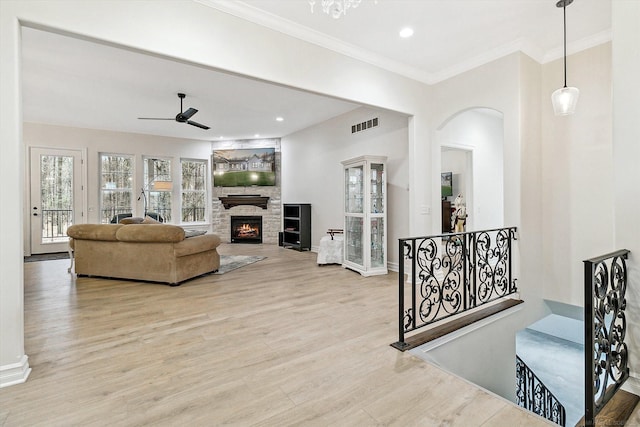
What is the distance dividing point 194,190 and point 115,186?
1.94 metres

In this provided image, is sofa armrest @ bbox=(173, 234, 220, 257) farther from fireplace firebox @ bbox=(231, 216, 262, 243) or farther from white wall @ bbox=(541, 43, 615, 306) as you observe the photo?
white wall @ bbox=(541, 43, 615, 306)

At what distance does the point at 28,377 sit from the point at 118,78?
416 centimetres

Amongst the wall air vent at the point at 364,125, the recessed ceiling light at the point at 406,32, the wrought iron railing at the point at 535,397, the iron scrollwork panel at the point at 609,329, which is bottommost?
the wrought iron railing at the point at 535,397

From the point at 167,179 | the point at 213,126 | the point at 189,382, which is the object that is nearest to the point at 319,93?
the point at 189,382

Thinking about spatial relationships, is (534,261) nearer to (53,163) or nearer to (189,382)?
(189,382)

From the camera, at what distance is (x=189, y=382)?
6.55ft

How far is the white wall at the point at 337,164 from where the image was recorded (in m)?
5.20

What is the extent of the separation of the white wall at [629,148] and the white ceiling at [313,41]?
107 centimetres

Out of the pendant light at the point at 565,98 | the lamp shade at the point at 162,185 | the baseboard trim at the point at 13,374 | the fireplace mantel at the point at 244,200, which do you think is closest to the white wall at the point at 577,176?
the pendant light at the point at 565,98

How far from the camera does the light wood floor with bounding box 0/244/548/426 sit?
171 centimetres

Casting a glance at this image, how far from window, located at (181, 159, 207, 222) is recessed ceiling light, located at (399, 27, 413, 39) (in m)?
7.10

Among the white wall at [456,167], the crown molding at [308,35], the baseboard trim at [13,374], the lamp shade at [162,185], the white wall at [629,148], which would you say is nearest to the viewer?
the baseboard trim at [13,374]

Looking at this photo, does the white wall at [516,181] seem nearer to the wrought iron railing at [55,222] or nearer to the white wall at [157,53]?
the white wall at [157,53]

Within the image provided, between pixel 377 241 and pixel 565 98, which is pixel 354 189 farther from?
pixel 565 98
